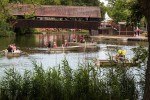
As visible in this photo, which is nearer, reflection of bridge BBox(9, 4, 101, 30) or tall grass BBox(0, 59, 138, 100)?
tall grass BBox(0, 59, 138, 100)

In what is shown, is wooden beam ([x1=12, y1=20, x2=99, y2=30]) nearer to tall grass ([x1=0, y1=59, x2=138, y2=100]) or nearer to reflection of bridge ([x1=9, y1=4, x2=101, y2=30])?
reflection of bridge ([x1=9, y1=4, x2=101, y2=30])

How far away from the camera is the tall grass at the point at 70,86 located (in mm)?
9344

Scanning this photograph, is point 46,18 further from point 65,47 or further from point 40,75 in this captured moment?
point 40,75

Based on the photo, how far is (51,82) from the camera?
9.54 meters

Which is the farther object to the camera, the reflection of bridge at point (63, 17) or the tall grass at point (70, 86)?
the reflection of bridge at point (63, 17)

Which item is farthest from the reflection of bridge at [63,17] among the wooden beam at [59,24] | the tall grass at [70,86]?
the tall grass at [70,86]

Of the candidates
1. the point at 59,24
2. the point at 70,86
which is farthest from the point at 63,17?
the point at 70,86

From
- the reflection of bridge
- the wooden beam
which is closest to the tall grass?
the reflection of bridge

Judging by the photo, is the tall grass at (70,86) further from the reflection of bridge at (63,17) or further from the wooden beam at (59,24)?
the wooden beam at (59,24)

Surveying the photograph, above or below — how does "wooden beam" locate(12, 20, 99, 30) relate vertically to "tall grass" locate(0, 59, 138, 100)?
below

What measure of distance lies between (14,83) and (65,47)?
30833mm

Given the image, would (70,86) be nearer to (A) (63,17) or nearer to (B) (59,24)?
(B) (59,24)

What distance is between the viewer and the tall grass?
9.34 meters

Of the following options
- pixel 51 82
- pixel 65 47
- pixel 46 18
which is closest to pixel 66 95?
pixel 51 82
